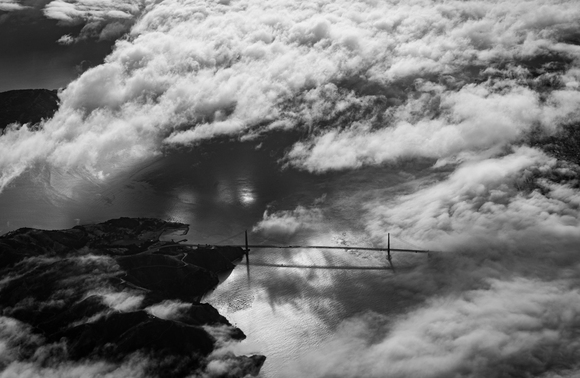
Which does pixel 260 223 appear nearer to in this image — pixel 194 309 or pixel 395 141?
pixel 194 309

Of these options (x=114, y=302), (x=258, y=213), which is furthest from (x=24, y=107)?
(x=114, y=302)

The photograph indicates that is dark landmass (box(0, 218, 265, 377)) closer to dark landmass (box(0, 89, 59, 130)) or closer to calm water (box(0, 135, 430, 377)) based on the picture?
calm water (box(0, 135, 430, 377))

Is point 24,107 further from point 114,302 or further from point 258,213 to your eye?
point 114,302

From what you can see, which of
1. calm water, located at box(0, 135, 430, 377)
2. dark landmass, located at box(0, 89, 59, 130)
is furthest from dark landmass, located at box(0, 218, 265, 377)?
dark landmass, located at box(0, 89, 59, 130)

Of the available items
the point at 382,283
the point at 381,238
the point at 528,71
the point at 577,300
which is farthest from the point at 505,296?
the point at 528,71

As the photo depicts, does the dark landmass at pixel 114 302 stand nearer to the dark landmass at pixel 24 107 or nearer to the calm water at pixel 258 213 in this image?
the calm water at pixel 258 213
